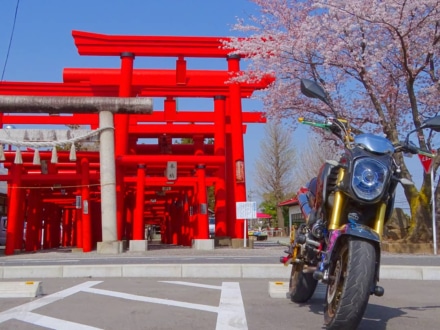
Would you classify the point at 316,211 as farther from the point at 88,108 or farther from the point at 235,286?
the point at 88,108

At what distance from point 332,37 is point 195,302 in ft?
43.0

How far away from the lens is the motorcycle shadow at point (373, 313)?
4.70 metres

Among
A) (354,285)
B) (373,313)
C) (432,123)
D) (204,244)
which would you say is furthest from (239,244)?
(354,285)

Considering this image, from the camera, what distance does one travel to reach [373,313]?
5.31 m

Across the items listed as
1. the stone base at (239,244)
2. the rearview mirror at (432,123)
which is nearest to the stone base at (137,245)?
the stone base at (239,244)

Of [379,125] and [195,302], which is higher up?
[379,125]

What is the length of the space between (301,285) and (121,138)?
632 inches

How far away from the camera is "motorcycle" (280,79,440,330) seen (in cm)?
396

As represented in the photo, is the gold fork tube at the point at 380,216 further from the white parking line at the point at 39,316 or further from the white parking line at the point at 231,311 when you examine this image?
the white parking line at the point at 39,316

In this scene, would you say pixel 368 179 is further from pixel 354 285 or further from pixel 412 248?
pixel 412 248

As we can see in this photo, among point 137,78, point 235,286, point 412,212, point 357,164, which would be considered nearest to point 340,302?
point 357,164

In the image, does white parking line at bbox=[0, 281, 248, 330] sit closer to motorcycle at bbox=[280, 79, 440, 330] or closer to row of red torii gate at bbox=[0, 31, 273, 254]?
motorcycle at bbox=[280, 79, 440, 330]

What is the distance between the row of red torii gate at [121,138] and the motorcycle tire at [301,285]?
12.8 m

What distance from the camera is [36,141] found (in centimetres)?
Answer: 1852
